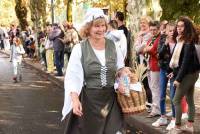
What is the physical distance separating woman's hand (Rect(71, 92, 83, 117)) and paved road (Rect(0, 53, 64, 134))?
13.5 ft

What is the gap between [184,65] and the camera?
7.29 metres

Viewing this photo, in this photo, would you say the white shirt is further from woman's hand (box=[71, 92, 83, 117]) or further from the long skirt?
woman's hand (box=[71, 92, 83, 117])

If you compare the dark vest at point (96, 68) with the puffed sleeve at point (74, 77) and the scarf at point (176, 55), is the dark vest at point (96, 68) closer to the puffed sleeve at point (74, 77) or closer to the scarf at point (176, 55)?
the puffed sleeve at point (74, 77)

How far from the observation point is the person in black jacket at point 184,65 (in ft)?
23.9

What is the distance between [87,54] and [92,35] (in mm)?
188

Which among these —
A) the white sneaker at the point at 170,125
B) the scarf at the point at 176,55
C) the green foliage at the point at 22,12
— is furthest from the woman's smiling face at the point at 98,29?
the green foliage at the point at 22,12

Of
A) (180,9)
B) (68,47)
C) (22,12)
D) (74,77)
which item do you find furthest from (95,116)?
(22,12)

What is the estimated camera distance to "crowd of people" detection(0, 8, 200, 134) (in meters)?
4.91

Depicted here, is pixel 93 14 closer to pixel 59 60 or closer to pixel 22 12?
pixel 59 60

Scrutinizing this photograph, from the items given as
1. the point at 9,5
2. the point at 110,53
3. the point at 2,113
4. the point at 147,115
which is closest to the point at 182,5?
the point at 147,115

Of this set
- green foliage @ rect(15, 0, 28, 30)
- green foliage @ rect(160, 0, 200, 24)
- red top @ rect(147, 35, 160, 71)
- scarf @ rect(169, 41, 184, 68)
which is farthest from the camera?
green foliage @ rect(15, 0, 28, 30)

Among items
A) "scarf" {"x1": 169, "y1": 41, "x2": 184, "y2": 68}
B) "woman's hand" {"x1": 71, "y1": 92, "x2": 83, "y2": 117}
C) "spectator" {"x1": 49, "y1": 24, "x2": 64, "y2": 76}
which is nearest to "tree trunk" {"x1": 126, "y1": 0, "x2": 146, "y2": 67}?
"scarf" {"x1": 169, "y1": 41, "x2": 184, "y2": 68}

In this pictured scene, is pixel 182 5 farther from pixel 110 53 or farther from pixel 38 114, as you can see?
pixel 110 53

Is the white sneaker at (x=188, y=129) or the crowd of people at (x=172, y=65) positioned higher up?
the crowd of people at (x=172, y=65)
